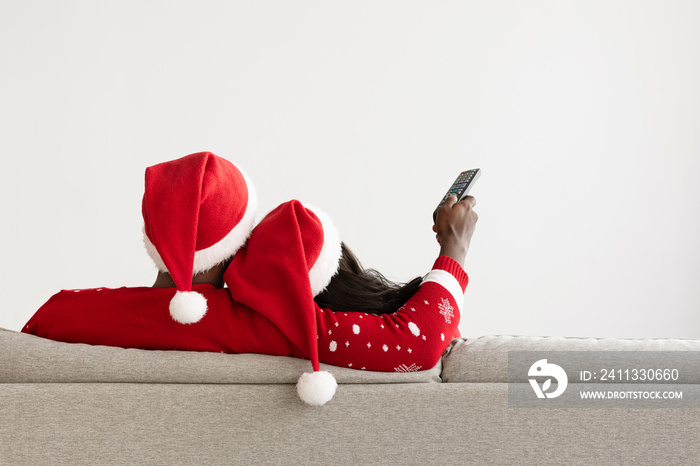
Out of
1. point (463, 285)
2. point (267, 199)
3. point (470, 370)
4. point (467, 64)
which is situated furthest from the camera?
point (467, 64)

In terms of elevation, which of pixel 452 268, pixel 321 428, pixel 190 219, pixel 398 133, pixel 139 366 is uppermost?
pixel 398 133

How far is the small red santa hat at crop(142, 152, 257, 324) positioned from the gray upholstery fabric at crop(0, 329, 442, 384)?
3.2 inches

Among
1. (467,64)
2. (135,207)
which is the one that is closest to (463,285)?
(135,207)

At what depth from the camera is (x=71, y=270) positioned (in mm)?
2699

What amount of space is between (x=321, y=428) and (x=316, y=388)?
0.08 meters

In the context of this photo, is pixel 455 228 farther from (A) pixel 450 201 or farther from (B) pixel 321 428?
(B) pixel 321 428

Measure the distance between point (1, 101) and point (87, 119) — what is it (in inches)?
15.2

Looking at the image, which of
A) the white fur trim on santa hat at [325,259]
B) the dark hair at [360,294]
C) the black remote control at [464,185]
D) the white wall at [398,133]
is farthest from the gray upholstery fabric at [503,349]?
the white wall at [398,133]

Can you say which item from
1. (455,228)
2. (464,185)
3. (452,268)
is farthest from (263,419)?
(464,185)

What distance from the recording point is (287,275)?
1.01 metres

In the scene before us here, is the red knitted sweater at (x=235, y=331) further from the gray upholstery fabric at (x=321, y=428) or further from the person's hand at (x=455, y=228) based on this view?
the person's hand at (x=455, y=228)

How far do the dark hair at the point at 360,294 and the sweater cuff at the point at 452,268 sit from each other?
65mm

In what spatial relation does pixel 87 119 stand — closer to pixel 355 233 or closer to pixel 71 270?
pixel 71 270

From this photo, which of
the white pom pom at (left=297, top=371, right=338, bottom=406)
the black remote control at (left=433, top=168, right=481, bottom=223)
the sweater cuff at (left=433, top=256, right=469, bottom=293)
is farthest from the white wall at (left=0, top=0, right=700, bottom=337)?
the white pom pom at (left=297, top=371, right=338, bottom=406)
